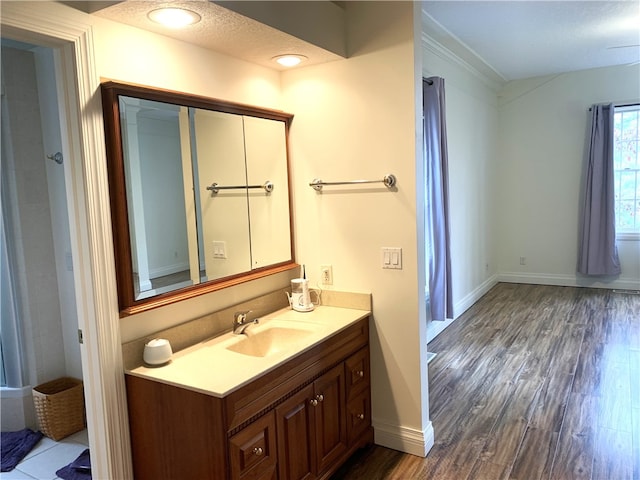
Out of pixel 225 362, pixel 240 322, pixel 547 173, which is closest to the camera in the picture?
pixel 225 362

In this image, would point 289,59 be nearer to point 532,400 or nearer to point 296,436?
point 296,436

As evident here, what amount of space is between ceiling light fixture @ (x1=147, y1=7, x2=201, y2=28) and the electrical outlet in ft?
4.68

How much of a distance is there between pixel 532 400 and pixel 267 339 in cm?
197

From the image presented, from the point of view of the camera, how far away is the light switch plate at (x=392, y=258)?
2477mm

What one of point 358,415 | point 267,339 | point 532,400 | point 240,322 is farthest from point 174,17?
point 532,400

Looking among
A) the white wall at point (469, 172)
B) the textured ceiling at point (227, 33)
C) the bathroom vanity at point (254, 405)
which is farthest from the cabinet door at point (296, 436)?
the white wall at point (469, 172)

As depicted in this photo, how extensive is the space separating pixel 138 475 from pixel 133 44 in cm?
175

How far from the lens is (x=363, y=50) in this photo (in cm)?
246

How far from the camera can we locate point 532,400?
10.4 feet

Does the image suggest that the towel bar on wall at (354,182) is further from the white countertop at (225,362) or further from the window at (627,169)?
the window at (627,169)

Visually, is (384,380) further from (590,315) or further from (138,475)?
(590,315)

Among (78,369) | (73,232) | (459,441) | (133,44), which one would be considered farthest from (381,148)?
(78,369)

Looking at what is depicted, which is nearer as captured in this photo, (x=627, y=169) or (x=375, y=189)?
(x=375, y=189)

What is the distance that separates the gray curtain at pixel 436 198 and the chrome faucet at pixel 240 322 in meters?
2.16
